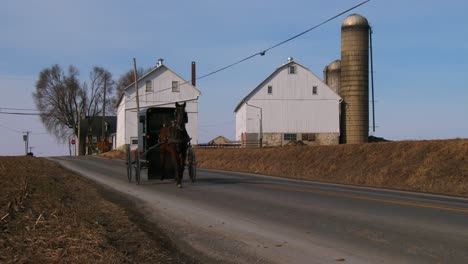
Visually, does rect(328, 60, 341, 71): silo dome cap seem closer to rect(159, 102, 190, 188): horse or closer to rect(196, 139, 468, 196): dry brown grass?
rect(196, 139, 468, 196): dry brown grass

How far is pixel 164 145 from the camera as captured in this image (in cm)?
1764

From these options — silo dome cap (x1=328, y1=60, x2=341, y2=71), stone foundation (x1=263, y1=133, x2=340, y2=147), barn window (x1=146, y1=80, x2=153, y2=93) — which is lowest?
stone foundation (x1=263, y1=133, x2=340, y2=147)

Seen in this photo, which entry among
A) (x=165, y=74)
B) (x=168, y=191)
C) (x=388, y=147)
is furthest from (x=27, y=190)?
(x=165, y=74)

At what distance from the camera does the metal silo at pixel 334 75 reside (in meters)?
66.6

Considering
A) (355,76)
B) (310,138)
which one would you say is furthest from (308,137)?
(355,76)

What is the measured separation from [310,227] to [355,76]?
52606 mm

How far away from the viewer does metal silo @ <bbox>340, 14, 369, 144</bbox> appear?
196 feet

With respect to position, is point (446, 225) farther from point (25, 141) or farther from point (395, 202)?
point (25, 141)

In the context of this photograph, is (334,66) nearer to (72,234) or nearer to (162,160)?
(162,160)

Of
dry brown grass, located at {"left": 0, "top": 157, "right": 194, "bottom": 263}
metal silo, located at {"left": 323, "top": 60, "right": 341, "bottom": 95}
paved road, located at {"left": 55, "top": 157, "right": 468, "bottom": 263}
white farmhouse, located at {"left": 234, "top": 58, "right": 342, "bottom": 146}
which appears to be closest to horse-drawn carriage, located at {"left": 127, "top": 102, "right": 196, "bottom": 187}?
paved road, located at {"left": 55, "top": 157, "right": 468, "bottom": 263}

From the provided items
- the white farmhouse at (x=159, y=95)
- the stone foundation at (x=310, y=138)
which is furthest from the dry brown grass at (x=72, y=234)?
the white farmhouse at (x=159, y=95)

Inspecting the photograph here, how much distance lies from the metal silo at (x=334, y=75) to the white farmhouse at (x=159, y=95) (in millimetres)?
17341

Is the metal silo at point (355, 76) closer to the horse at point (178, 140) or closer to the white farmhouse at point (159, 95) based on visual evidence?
the white farmhouse at point (159, 95)

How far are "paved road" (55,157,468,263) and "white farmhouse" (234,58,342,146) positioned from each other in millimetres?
46391
